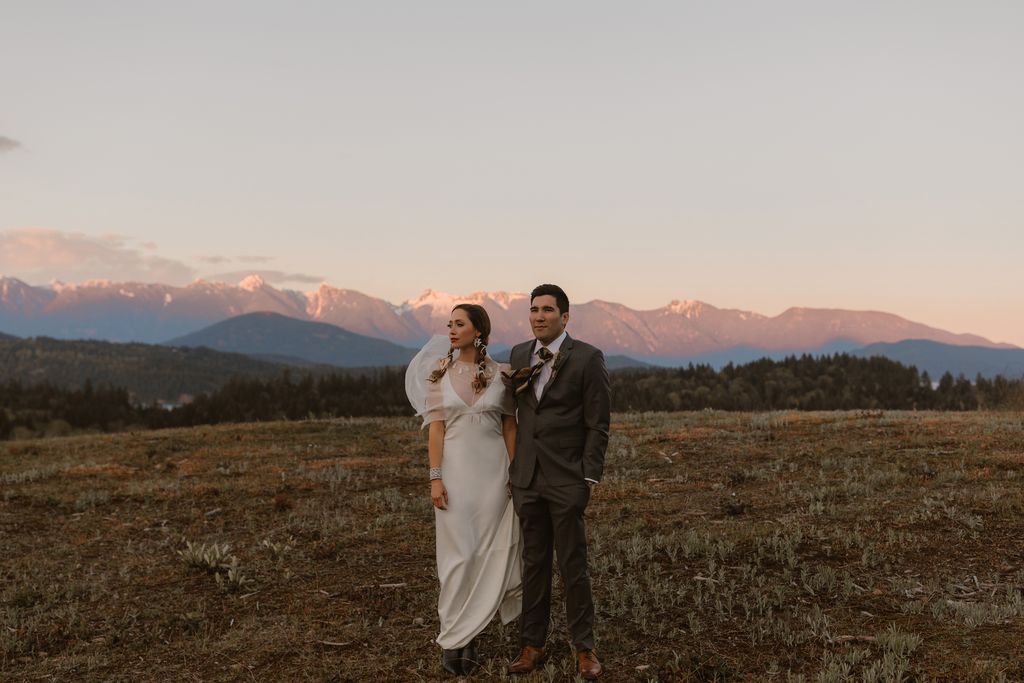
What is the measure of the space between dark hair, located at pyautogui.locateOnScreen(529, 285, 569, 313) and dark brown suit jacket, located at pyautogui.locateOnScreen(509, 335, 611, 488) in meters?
0.26

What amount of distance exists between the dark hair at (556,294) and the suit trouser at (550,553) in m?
1.37

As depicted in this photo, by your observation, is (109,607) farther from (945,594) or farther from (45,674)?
(945,594)

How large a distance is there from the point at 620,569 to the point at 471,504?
142 inches

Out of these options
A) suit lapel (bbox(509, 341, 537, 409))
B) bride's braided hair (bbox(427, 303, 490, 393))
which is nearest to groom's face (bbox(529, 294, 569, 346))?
suit lapel (bbox(509, 341, 537, 409))

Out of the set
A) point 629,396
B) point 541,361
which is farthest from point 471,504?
point 629,396

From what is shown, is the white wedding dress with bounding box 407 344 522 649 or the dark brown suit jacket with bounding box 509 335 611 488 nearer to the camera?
the dark brown suit jacket with bounding box 509 335 611 488

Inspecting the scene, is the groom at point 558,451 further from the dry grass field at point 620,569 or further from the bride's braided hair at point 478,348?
the dry grass field at point 620,569

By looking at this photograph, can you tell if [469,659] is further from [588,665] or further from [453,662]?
[588,665]

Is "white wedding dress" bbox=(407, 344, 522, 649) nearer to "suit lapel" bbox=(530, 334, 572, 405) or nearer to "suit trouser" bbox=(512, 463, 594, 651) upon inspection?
"suit trouser" bbox=(512, 463, 594, 651)

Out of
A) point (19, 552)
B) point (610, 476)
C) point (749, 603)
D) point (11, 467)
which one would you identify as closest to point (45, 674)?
point (19, 552)

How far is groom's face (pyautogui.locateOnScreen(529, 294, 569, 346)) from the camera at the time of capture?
6070 millimetres

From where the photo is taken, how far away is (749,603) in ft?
26.8

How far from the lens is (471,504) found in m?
6.55

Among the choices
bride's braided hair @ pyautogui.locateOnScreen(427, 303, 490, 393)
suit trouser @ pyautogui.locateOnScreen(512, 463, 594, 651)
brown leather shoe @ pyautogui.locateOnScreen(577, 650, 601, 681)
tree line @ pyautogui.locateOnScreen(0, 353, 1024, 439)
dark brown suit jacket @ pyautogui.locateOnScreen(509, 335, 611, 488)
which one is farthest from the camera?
tree line @ pyautogui.locateOnScreen(0, 353, 1024, 439)
